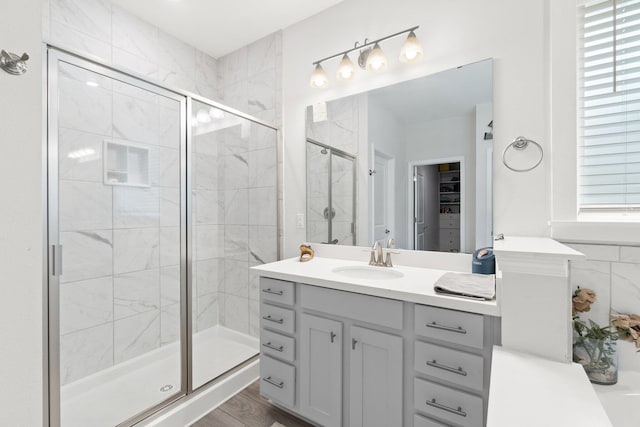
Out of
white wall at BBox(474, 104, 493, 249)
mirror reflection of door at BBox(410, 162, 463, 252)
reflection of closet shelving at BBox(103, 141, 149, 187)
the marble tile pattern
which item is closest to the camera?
white wall at BBox(474, 104, 493, 249)

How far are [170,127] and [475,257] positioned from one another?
6.54 feet

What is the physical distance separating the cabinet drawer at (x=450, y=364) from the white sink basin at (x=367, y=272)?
0.51 meters

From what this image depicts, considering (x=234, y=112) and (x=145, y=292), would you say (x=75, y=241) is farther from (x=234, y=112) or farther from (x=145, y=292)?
(x=234, y=112)

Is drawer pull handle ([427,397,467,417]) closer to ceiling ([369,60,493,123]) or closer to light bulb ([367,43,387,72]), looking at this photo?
ceiling ([369,60,493,123])

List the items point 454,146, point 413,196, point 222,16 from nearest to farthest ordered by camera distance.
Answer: point 454,146, point 413,196, point 222,16

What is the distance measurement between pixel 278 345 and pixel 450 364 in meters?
0.92

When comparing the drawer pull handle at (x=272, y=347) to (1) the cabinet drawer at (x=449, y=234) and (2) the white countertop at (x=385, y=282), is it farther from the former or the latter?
(1) the cabinet drawer at (x=449, y=234)

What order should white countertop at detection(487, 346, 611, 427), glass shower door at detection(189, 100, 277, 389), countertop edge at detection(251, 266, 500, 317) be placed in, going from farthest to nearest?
glass shower door at detection(189, 100, 277, 389) → countertop edge at detection(251, 266, 500, 317) → white countertop at detection(487, 346, 611, 427)

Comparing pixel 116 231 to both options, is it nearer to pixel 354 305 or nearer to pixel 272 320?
pixel 272 320

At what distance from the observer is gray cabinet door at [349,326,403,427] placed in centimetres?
128

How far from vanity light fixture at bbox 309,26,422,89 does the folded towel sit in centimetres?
126

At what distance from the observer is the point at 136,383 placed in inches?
75.3

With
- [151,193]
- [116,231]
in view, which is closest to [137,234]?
[116,231]

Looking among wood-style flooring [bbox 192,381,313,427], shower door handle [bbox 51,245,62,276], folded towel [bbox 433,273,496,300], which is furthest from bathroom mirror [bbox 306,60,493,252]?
shower door handle [bbox 51,245,62,276]
